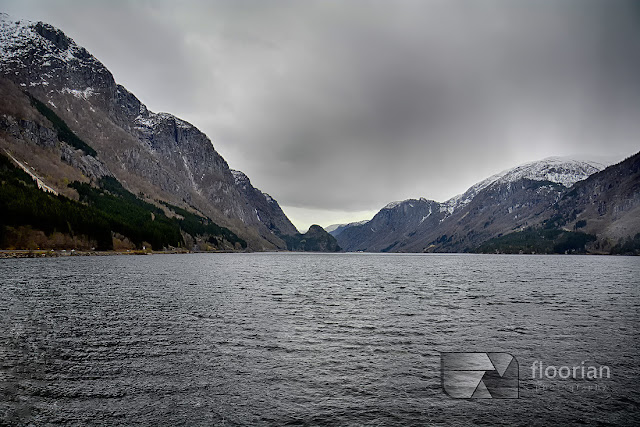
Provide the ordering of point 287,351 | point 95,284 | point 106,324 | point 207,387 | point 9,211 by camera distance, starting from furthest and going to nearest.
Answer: point 9,211, point 95,284, point 106,324, point 287,351, point 207,387

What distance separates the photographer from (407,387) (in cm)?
1950

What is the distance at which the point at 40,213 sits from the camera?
164125 mm

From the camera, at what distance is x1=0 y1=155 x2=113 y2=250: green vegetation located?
155m

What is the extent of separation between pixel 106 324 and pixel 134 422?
73.2 feet

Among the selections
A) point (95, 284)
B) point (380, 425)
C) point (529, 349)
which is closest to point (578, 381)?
point (529, 349)

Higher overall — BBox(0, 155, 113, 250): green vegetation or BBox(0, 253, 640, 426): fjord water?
BBox(0, 155, 113, 250): green vegetation

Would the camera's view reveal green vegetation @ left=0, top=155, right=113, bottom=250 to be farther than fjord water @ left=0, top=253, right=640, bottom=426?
Yes

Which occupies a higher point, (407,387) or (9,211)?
(9,211)

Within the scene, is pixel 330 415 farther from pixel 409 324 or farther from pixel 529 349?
pixel 409 324

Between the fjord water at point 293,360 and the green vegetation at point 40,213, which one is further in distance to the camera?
the green vegetation at point 40,213

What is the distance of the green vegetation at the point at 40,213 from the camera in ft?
508

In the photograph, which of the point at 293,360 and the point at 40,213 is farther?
the point at 40,213

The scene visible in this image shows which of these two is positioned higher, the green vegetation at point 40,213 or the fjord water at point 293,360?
the green vegetation at point 40,213

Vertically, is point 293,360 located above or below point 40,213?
below
